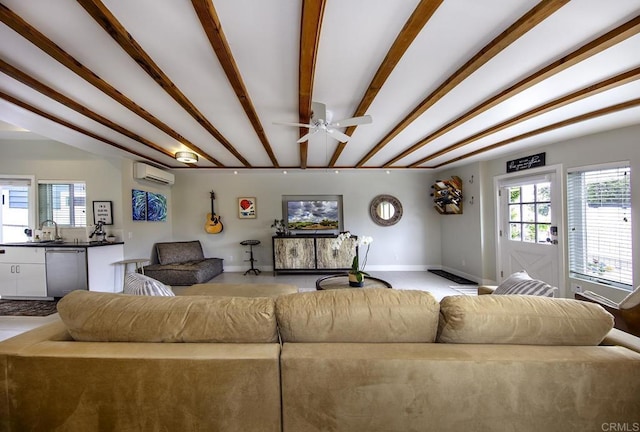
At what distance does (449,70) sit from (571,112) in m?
1.77

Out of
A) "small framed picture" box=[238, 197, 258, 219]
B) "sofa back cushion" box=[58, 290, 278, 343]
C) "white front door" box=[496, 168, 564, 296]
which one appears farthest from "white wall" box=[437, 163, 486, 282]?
"sofa back cushion" box=[58, 290, 278, 343]

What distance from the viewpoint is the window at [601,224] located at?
2750mm

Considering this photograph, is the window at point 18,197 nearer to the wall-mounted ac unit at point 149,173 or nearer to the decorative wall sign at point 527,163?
the wall-mounted ac unit at point 149,173

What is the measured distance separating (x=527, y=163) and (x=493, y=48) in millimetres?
3123

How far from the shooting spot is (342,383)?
3.13 ft

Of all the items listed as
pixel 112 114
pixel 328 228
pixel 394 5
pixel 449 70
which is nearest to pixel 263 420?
pixel 394 5

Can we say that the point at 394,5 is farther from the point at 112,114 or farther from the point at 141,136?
the point at 141,136

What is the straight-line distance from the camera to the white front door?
3.42m

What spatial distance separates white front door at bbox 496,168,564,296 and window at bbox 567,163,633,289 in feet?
0.51

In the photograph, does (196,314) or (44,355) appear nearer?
(44,355)

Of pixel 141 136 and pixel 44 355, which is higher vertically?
pixel 141 136

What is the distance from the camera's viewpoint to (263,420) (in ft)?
3.18

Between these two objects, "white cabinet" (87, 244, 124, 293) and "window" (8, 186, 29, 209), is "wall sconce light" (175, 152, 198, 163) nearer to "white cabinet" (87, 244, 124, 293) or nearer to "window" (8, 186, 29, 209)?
"white cabinet" (87, 244, 124, 293)

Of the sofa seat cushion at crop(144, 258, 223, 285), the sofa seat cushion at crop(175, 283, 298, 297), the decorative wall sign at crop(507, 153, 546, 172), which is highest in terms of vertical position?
the decorative wall sign at crop(507, 153, 546, 172)
